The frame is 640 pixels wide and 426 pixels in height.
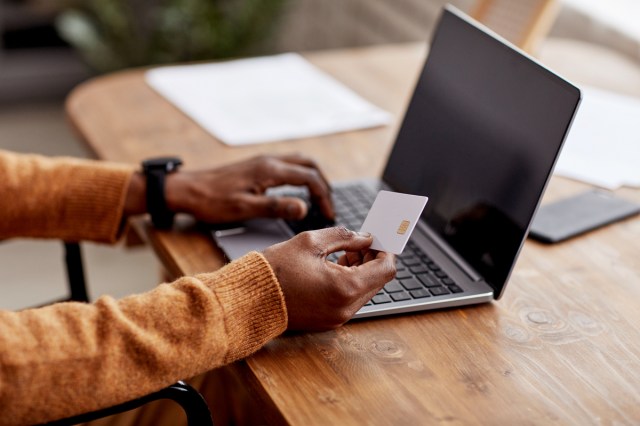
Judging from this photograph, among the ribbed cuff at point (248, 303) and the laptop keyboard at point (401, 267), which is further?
the laptop keyboard at point (401, 267)

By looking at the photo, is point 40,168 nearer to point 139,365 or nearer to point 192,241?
point 192,241

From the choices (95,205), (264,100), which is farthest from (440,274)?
(264,100)

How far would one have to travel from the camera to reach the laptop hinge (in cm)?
106

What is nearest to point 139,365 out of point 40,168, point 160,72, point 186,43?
point 40,168

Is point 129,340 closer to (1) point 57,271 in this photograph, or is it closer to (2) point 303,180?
(2) point 303,180

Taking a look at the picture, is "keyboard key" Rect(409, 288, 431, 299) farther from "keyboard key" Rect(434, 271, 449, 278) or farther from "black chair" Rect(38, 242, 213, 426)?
"black chair" Rect(38, 242, 213, 426)

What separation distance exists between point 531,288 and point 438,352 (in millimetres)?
215

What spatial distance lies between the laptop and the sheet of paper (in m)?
0.29

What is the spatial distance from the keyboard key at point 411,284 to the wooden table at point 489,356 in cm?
4

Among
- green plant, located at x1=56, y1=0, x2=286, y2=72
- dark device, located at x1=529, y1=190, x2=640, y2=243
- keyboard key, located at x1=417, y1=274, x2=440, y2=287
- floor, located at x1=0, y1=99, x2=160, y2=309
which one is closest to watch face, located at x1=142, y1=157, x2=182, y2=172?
keyboard key, located at x1=417, y1=274, x2=440, y2=287

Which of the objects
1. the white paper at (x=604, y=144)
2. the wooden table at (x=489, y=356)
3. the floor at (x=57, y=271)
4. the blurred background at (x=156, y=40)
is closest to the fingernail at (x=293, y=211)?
the wooden table at (x=489, y=356)

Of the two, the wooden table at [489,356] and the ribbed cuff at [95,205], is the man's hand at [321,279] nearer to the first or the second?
the wooden table at [489,356]

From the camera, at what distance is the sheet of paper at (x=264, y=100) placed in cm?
152

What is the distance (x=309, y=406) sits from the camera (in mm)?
830
